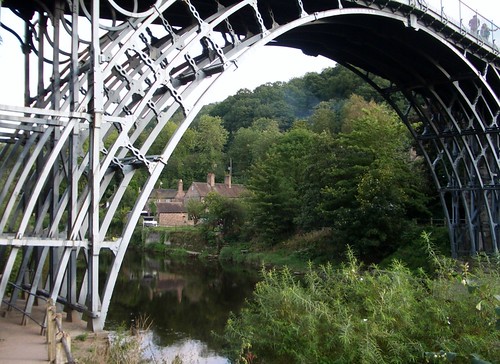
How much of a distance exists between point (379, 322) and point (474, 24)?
13427mm

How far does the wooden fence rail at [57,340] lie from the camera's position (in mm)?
5883

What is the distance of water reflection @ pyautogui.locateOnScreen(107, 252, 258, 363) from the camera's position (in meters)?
13.5

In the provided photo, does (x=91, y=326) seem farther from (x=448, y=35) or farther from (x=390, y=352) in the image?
(x=448, y=35)

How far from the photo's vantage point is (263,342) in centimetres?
850

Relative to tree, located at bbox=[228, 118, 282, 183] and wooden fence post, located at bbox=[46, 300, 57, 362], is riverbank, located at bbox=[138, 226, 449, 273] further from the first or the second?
tree, located at bbox=[228, 118, 282, 183]

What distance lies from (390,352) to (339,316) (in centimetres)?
92

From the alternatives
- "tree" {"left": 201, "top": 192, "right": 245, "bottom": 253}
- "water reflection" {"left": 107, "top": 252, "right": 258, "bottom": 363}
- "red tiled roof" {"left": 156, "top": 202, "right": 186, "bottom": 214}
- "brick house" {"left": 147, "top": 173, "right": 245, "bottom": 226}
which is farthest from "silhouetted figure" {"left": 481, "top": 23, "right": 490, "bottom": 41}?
"red tiled roof" {"left": 156, "top": 202, "right": 186, "bottom": 214}

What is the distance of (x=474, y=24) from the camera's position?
58.5 feet

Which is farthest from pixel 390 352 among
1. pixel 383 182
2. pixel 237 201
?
pixel 237 201

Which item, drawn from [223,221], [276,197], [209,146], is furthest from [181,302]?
[209,146]

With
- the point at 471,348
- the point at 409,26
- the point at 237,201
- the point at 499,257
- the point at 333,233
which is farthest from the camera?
the point at 237,201

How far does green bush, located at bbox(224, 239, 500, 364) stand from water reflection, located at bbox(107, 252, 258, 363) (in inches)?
97.1

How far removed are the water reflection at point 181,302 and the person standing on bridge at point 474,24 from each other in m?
11.9

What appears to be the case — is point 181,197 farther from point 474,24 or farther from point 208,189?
point 474,24
